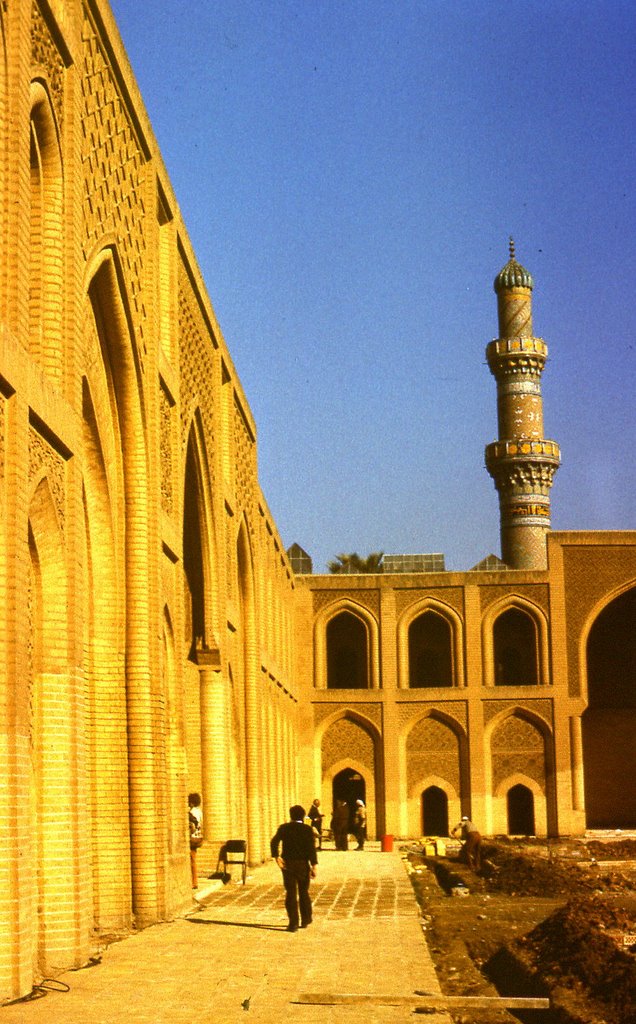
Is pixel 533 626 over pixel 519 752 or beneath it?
over

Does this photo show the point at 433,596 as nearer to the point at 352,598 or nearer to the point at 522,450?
the point at 352,598

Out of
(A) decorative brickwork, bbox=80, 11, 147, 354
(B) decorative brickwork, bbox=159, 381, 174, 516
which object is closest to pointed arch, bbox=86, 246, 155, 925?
(A) decorative brickwork, bbox=80, 11, 147, 354

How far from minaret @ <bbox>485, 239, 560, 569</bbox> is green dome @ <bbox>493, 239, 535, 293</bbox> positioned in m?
0.37

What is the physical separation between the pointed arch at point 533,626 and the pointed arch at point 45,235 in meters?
24.9

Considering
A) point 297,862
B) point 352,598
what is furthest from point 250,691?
point 352,598

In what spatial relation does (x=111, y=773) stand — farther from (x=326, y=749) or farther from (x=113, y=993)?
(x=326, y=749)

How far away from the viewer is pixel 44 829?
8.41 metres

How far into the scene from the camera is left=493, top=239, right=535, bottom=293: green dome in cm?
4897

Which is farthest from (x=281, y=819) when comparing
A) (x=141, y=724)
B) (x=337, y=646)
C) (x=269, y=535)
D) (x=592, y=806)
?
(x=141, y=724)

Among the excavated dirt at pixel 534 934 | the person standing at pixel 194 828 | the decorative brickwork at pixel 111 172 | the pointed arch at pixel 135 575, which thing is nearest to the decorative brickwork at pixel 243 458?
the person standing at pixel 194 828

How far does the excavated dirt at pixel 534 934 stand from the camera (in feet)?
26.7

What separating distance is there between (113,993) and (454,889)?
9349mm

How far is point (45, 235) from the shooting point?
351 inches

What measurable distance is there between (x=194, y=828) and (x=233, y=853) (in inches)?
51.5
